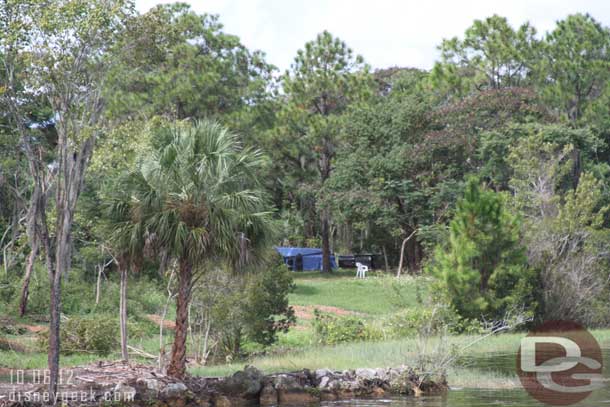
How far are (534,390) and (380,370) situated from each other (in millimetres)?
3311

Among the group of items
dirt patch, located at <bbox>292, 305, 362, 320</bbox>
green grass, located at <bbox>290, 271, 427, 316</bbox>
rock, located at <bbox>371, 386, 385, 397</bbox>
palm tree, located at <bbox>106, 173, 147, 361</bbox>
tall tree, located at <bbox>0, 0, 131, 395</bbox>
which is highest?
tall tree, located at <bbox>0, 0, 131, 395</bbox>

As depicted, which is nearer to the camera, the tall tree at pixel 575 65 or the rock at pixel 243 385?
the rock at pixel 243 385

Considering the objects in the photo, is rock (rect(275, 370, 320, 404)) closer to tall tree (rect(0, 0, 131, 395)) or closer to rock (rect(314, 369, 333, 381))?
rock (rect(314, 369, 333, 381))

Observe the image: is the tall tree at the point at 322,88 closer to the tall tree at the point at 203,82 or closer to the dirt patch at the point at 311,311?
the tall tree at the point at 203,82

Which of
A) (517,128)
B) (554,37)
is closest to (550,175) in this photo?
(517,128)

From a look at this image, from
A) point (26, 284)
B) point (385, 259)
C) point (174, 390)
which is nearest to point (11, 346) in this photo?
point (26, 284)

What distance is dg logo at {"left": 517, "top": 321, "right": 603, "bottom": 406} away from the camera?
59.0ft

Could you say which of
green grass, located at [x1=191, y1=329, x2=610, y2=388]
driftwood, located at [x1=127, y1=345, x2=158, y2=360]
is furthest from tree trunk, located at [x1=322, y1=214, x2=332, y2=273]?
driftwood, located at [x1=127, y1=345, x2=158, y2=360]

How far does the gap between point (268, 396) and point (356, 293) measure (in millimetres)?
25425

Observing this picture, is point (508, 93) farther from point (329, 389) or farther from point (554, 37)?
point (329, 389)

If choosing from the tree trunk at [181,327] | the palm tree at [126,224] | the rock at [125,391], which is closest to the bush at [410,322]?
the tree trunk at [181,327]

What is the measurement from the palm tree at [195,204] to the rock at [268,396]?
172cm

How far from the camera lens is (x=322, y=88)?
174 feet

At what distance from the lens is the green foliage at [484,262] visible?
99.2 feet
